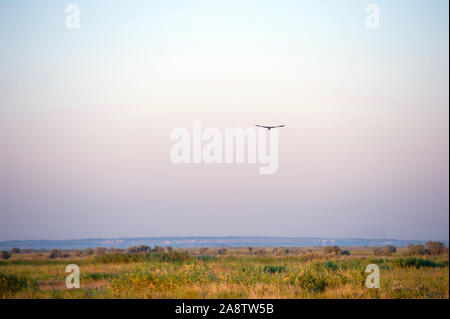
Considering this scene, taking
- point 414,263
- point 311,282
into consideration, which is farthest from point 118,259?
point 311,282

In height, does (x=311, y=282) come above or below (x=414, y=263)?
above

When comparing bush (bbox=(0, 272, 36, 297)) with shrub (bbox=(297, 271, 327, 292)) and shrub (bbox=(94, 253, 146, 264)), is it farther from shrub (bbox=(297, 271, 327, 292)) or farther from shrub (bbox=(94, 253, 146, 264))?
shrub (bbox=(94, 253, 146, 264))

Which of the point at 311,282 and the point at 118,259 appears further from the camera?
the point at 118,259

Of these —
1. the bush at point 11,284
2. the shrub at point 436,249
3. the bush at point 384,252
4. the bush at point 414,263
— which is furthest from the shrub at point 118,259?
the shrub at point 436,249

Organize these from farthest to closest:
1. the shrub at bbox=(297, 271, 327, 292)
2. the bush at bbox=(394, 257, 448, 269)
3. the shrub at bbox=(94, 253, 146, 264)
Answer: the shrub at bbox=(94, 253, 146, 264)
the bush at bbox=(394, 257, 448, 269)
the shrub at bbox=(297, 271, 327, 292)

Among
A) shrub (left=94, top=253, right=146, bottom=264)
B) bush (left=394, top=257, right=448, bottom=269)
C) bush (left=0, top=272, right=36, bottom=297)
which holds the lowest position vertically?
shrub (left=94, top=253, right=146, bottom=264)

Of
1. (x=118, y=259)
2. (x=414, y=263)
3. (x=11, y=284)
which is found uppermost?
(x=11, y=284)

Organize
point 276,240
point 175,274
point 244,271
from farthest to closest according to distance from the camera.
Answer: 1. point 276,240
2. point 244,271
3. point 175,274

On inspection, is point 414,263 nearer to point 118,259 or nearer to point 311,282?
point 311,282

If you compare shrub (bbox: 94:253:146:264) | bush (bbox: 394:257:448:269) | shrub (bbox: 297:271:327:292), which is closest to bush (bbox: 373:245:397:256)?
bush (bbox: 394:257:448:269)
